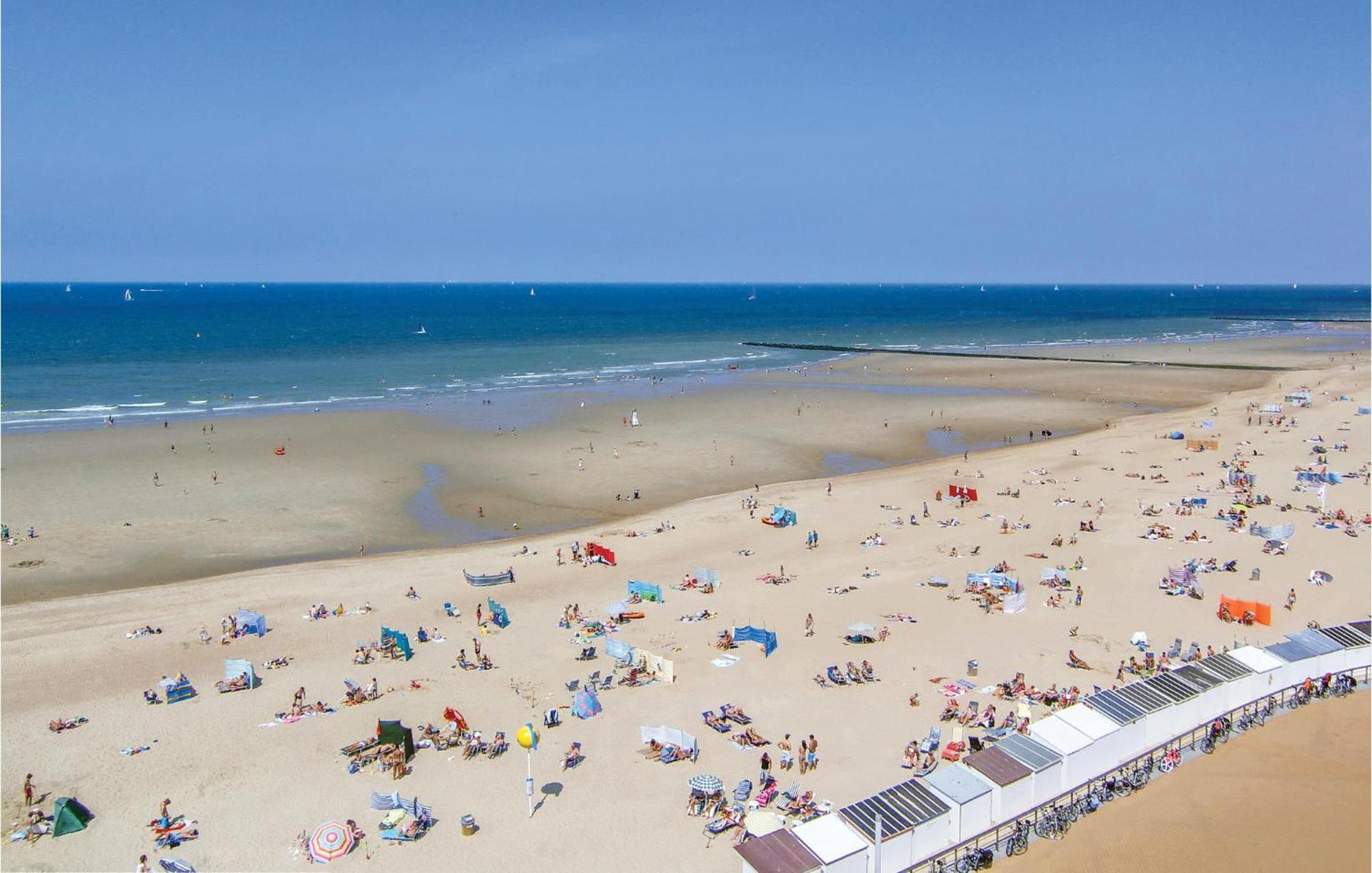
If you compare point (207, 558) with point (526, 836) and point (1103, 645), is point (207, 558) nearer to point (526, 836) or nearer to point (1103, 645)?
point (526, 836)

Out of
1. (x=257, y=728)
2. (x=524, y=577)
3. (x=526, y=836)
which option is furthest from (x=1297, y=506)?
(x=257, y=728)

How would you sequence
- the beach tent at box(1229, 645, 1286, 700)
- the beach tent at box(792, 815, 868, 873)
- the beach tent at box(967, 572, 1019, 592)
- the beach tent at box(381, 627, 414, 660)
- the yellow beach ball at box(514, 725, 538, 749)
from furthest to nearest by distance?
the beach tent at box(967, 572, 1019, 592)
the beach tent at box(381, 627, 414, 660)
the beach tent at box(1229, 645, 1286, 700)
the yellow beach ball at box(514, 725, 538, 749)
the beach tent at box(792, 815, 868, 873)

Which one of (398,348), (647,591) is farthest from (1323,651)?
(398,348)

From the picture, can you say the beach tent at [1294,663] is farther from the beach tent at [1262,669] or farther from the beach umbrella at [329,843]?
the beach umbrella at [329,843]


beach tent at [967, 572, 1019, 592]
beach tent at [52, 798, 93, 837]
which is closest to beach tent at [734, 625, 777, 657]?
beach tent at [967, 572, 1019, 592]

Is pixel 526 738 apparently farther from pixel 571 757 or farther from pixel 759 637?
pixel 759 637

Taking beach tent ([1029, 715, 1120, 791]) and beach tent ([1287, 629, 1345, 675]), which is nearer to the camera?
beach tent ([1029, 715, 1120, 791])

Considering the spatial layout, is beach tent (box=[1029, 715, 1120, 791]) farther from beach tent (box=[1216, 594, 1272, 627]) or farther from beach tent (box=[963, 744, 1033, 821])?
beach tent (box=[1216, 594, 1272, 627])
